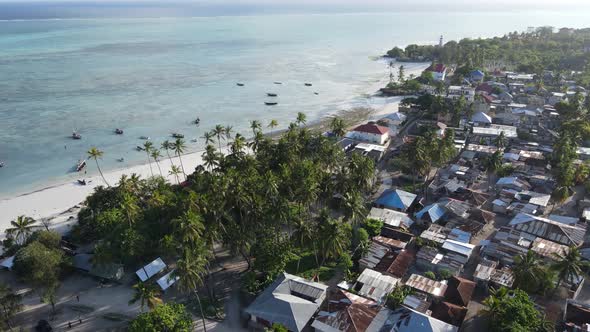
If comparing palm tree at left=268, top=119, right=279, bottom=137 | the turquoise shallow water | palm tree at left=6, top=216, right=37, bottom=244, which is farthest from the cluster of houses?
the turquoise shallow water

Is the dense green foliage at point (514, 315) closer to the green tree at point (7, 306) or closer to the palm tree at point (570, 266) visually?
the palm tree at point (570, 266)

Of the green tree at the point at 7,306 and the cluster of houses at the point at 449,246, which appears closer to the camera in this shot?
the cluster of houses at the point at 449,246

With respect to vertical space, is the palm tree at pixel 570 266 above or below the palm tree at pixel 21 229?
below

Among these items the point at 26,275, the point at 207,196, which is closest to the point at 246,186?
the point at 207,196

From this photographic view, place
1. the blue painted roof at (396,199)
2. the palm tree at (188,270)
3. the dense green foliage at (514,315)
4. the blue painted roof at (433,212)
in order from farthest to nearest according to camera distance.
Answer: the blue painted roof at (396,199), the blue painted roof at (433,212), the palm tree at (188,270), the dense green foliage at (514,315)

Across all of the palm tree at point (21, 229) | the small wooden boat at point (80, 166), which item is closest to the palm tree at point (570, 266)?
the palm tree at point (21, 229)

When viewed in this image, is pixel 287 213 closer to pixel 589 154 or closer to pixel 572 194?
pixel 572 194

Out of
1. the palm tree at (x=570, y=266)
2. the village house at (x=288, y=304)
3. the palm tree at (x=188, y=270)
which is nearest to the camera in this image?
the palm tree at (x=188, y=270)

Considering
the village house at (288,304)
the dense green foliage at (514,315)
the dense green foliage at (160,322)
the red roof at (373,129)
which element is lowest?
the village house at (288,304)
